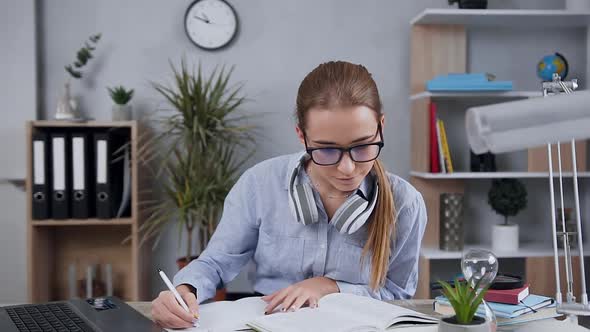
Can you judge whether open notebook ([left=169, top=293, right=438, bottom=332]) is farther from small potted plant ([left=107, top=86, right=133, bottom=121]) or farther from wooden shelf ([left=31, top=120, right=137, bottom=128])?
small potted plant ([left=107, top=86, right=133, bottom=121])

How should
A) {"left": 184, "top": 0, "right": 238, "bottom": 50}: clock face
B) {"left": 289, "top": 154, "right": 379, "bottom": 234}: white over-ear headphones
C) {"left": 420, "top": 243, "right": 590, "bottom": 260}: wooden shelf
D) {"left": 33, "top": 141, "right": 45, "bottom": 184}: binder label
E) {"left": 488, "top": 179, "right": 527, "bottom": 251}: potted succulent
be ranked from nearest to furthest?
{"left": 289, "top": 154, "right": 379, "bottom": 234}: white over-ear headphones
{"left": 33, "top": 141, "right": 45, "bottom": 184}: binder label
{"left": 420, "top": 243, "right": 590, "bottom": 260}: wooden shelf
{"left": 488, "top": 179, "right": 527, "bottom": 251}: potted succulent
{"left": 184, "top": 0, "right": 238, "bottom": 50}: clock face

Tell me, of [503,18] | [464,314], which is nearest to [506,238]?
[503,18]

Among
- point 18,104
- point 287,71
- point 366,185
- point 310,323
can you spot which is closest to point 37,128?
point 18,104

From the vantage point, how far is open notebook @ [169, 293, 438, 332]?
114cm

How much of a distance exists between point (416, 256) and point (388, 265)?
0.08 meters

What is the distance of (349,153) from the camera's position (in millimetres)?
1380

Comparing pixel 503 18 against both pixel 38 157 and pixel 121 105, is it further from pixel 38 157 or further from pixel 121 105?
pixel 38 157

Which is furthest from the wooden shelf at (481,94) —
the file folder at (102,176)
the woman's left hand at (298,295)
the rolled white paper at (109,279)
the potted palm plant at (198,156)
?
the woman's left hand at (298,295)

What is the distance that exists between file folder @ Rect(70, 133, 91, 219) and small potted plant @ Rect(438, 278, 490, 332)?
2.31 meters

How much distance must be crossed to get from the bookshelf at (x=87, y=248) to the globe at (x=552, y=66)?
1992 mm

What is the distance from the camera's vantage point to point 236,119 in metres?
3.23

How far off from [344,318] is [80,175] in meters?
2.11

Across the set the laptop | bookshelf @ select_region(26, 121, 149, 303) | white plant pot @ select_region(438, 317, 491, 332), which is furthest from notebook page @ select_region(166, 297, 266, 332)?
bookshelf @ select_region(26, 121, 149, 303)

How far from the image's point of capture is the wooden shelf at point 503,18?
10.2 ft
